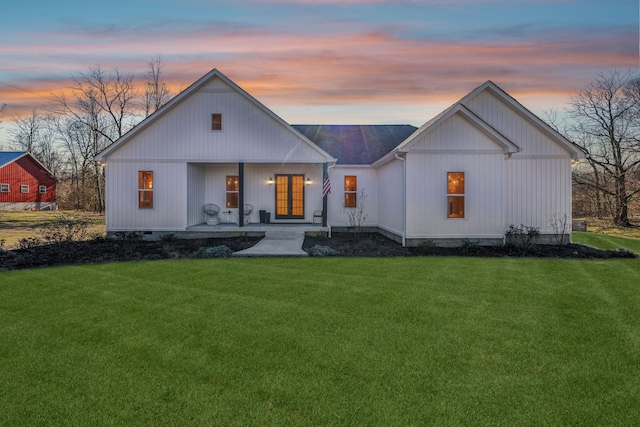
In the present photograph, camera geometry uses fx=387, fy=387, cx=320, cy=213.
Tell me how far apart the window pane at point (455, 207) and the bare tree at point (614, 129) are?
51.6 ft

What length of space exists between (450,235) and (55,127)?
4627 cm

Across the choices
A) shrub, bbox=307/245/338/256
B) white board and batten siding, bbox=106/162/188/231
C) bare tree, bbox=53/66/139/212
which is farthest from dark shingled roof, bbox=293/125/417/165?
bare tree, bbox=53/66/139/212

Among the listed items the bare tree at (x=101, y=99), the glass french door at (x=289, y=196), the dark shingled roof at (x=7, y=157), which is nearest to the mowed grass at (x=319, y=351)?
the glass french door at (x=289, y=196)

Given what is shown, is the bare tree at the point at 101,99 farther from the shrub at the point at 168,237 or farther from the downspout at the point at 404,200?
the downspout at the point at 404,200

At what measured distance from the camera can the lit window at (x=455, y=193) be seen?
13.0 metres

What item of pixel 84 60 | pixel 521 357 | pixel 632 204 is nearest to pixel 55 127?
pixel 84 60

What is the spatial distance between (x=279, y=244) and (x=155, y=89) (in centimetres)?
2798

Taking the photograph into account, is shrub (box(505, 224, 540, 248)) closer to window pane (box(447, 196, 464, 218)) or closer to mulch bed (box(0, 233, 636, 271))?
mulch bed (box(0, 233, 636, 271))

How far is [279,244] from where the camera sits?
1294 cm

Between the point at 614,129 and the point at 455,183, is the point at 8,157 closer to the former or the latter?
the point at 455,183

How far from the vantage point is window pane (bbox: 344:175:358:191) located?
17906 millimetres

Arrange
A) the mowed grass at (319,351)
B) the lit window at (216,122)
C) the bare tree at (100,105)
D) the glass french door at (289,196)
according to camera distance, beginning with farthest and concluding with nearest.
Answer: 1. the bare tree at (100,105)
2. the glass french door at (289,196)
3. the lit window at (216,122)
4. the mowed grass at (319,351)

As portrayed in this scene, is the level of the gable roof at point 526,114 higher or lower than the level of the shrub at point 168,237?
higher

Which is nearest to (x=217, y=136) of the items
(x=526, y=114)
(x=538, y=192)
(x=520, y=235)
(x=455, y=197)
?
(x=455, y=197)
